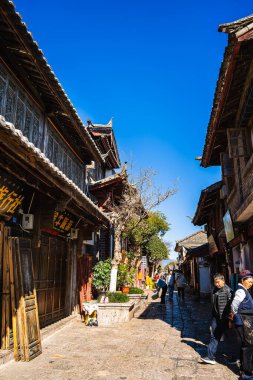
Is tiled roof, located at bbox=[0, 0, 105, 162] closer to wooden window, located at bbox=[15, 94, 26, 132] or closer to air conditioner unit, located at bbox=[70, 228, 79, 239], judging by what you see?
wooden window, located at bbox=[15, 94, 26, 132]

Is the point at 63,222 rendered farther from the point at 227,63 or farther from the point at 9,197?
the point at 227,63

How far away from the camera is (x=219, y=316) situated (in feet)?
20.5

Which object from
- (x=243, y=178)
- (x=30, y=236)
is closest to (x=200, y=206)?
(x=243, y=178)

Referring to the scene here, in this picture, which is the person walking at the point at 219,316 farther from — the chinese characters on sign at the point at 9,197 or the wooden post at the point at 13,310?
the chinese characters on sign at the point at 9,197

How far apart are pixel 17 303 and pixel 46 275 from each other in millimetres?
3256

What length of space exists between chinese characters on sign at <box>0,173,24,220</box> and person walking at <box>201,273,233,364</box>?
463 centimetres

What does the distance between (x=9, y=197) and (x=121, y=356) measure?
13.6 feet

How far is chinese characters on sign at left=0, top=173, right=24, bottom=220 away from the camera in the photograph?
6309 millimetres

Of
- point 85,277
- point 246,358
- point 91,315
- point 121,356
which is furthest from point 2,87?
point 85,277

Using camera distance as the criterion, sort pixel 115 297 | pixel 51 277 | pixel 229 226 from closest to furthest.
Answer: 1. pixel 51 277
2. pixel 229 226
3. pixel 115 297

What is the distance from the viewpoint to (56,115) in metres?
10.7

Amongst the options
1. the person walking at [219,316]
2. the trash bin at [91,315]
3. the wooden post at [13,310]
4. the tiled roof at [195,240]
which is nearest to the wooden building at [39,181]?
the wooden post at [13,310]

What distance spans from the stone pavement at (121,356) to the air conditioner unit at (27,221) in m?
2.83

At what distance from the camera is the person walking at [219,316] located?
6164 mm
